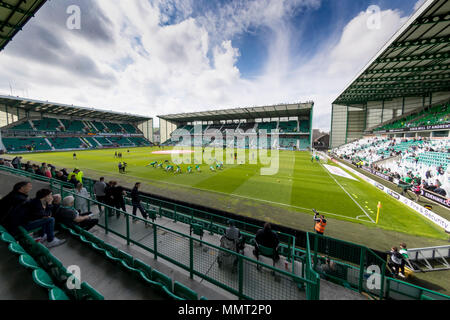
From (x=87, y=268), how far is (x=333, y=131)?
6049 cm

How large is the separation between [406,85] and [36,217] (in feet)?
157

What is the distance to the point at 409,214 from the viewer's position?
1041 cm

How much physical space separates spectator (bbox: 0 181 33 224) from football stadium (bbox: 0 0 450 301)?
0.09 feet

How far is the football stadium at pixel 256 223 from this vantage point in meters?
3.37

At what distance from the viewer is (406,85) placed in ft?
101

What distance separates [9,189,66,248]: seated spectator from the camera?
3768 mm

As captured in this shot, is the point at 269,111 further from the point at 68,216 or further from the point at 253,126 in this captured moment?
the point at 68,216

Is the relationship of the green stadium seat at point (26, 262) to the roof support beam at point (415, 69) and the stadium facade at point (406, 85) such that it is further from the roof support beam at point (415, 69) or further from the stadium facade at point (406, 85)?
the roof support beam at point (415, 69)

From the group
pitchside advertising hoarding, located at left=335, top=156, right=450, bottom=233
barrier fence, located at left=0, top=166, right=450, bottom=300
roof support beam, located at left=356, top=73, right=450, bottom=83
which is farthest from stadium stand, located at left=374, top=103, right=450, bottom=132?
barrier fence, located at left=0, top=166, right=450, bottom=300

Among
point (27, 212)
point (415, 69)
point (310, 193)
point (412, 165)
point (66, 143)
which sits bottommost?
point (310, 193)

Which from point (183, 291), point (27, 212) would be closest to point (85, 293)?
point (183, 291)
